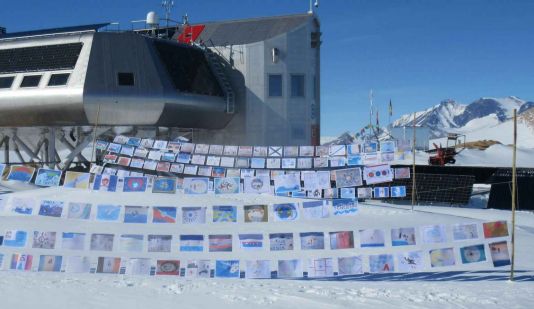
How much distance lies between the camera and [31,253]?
46.9ft

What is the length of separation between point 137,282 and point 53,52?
90.5 ft

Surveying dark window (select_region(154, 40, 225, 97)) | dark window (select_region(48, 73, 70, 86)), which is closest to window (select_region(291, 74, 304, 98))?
dark window (select_region(154, 40, 225, 97))

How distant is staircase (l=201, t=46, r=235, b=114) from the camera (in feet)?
131

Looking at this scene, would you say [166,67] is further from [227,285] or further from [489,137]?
[489,137]

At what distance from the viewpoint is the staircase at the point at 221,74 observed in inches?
1566

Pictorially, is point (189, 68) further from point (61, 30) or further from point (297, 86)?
point (61, 30)

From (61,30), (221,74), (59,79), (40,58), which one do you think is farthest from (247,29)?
(40,58)

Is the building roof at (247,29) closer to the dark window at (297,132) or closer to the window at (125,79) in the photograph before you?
the dark window at (297,132)

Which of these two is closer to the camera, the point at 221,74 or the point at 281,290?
the point at 281,290

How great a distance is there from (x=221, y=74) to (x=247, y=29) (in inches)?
178

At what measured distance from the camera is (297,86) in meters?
39.7

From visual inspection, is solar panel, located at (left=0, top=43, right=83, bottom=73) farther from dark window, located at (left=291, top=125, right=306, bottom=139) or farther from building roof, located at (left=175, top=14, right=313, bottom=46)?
dark window, located at (left=291, top=125, right=306, bottom=139)

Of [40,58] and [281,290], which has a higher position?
[40,58]

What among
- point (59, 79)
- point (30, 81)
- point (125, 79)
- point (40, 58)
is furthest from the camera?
→ point (40, 58)
